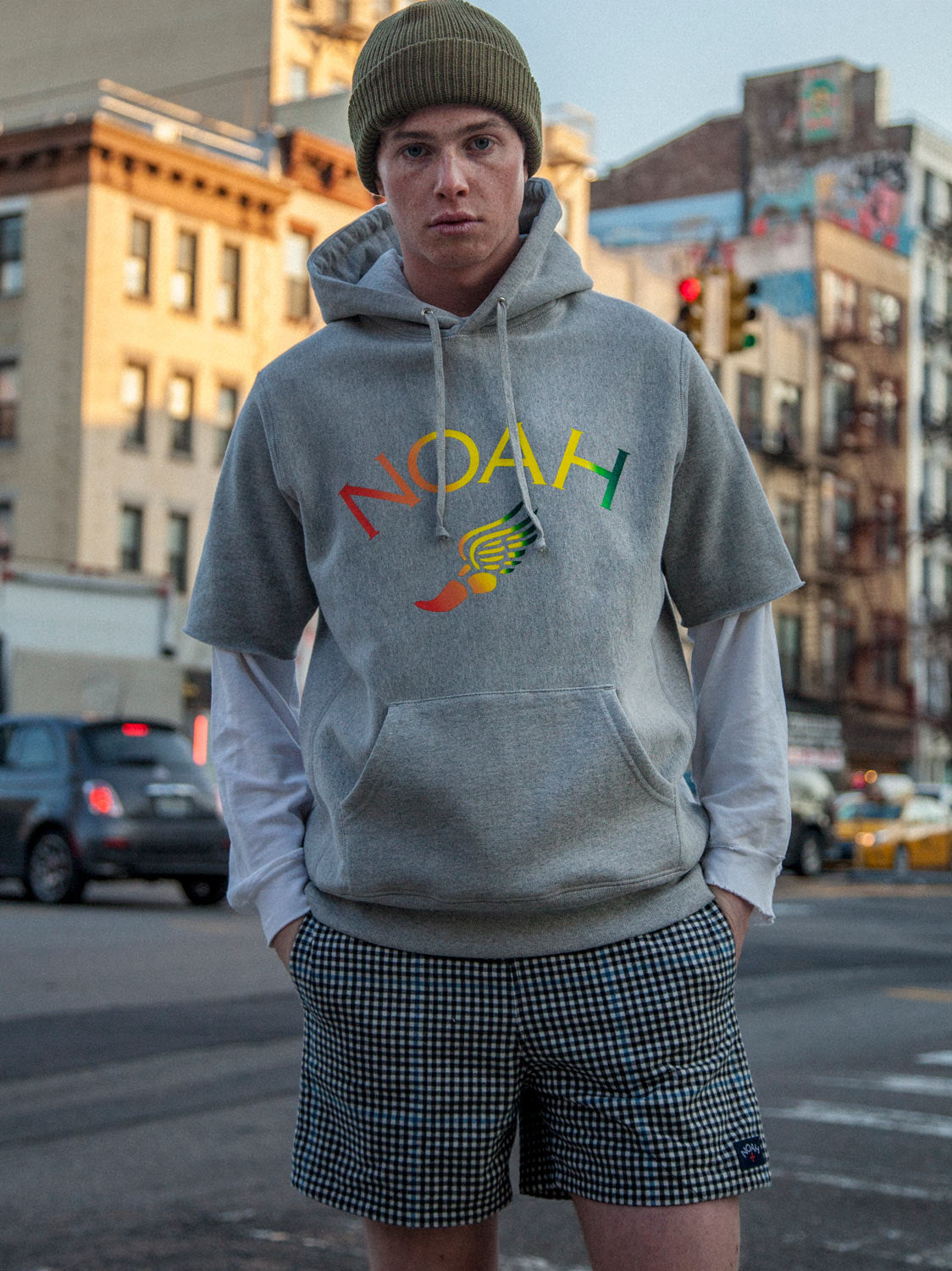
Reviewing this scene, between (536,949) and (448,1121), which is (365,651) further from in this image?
(448,1121)

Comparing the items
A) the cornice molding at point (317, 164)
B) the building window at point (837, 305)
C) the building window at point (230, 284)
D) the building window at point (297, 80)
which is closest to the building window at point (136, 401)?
the building window at point (230, 284)

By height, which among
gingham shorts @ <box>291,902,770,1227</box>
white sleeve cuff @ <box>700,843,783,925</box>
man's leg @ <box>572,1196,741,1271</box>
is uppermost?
white sleeve cuff @ <box>700,843,783,925</box>

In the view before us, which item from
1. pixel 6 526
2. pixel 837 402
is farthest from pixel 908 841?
pixel 837 402

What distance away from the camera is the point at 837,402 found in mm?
55062

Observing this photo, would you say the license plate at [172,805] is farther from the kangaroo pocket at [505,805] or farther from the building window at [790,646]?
the building window at [790,646]

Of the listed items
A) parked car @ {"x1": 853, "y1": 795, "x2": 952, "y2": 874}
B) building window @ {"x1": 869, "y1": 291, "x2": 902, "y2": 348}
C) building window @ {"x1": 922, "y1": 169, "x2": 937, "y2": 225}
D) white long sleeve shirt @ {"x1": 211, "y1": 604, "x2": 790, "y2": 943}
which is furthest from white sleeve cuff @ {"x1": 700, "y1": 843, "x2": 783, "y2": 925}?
building window @ {"x1": 922, "y1": 169, "x2": 937, "y2": 225}

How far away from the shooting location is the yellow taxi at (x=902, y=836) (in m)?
31.4

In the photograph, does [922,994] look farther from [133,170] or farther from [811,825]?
[133,170]

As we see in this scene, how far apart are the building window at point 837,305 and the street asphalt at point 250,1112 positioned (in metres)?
42.2

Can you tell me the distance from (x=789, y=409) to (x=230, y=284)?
21.1m

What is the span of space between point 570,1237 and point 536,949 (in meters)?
3.13

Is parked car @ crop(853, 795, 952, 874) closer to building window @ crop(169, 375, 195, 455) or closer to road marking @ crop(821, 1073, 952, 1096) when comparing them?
building window @ crop(169, 375, 195, 455)

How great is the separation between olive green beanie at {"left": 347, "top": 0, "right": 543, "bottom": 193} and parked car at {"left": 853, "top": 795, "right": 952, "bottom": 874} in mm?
29697

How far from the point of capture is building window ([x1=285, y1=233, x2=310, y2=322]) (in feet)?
129
